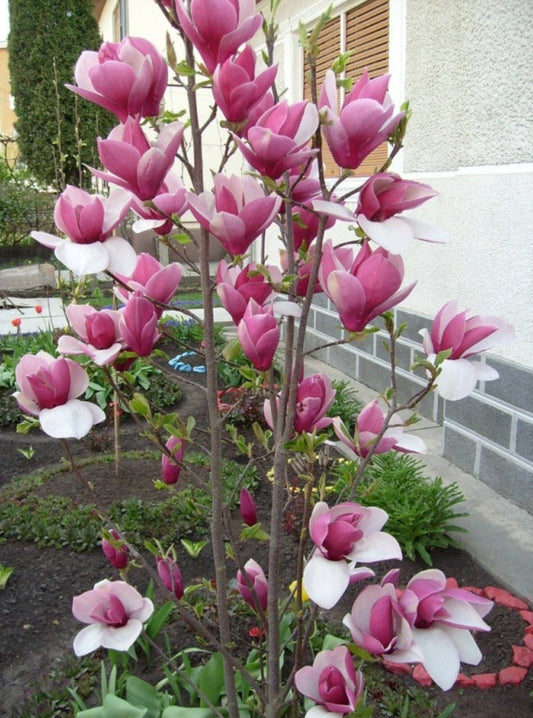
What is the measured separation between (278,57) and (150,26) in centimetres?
650

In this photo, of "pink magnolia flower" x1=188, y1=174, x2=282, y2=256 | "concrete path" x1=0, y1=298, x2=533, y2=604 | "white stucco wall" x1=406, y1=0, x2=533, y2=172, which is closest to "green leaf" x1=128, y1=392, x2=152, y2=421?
"pink magnolia flower" x1=188, y1=174, x2=282, y2=256

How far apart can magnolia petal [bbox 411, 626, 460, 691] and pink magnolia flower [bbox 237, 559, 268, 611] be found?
486 millimetres

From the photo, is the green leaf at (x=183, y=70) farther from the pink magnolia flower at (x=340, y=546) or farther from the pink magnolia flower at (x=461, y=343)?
the pink magnolia flower at (x=340, y=546)

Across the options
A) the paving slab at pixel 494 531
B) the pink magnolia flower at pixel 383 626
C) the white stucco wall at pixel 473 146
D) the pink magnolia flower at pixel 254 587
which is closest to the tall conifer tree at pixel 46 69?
the white stucco wall at pixel 473 146

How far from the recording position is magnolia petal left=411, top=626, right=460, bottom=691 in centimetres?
101

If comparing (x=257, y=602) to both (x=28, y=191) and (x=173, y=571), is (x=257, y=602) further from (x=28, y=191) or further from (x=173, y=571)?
(x=28, y=191)

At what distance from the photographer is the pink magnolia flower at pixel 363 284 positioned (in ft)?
3.43

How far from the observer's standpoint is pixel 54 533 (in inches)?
122

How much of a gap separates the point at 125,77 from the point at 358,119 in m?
0.34

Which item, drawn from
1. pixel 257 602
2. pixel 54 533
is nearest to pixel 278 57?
pixel 54 533

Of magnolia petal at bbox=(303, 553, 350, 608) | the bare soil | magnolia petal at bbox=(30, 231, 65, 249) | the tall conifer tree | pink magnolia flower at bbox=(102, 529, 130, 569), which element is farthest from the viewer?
the tall conifer tree

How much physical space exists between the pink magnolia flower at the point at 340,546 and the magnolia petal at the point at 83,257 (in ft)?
1.51

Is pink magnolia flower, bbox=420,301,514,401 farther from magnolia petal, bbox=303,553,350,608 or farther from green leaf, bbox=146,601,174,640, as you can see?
green leaf, bbox=146,601,174,640

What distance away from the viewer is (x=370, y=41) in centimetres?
495
